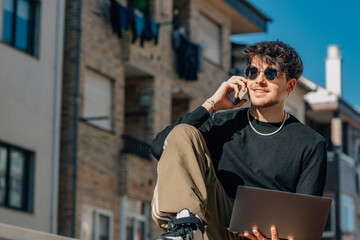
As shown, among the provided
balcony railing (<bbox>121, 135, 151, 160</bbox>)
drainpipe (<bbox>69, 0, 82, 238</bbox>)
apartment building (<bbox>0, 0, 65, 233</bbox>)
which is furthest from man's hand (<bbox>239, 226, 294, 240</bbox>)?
balcony railing (<bbox>121, 135, 151, 160</bbox>)

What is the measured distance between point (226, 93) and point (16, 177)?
51.2 feet

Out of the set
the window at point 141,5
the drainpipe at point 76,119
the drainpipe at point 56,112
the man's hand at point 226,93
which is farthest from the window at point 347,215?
the man's hand at point 226,93

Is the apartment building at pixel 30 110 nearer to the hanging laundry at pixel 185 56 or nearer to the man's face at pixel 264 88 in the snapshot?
the hanging laundry at pixel 185 56

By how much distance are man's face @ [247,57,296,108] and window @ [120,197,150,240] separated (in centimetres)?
1998

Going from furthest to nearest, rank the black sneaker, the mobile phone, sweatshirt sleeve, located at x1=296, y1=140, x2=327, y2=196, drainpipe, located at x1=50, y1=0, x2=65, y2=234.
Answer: drainpipe, located at x1=50, y1=0, x2=65, y2=234, the mobile phone, sweatshirt sleeve, located at x1=296, y1=140, x2=327, y2=196, the black sneaker

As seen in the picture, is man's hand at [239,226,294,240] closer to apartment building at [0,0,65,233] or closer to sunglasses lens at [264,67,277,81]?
sunglasses lens at [264,67,277,81]

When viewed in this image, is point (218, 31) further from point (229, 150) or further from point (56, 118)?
point (229, 150)

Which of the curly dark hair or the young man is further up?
the curly dark hair

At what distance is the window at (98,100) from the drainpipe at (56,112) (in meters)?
1.27

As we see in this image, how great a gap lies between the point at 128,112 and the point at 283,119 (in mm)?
22488

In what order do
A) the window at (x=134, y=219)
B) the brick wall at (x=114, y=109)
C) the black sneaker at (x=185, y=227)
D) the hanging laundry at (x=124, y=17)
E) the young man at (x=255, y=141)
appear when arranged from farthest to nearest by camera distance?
the window at (x=134, y=219) < the hanging laundry at (x=124, y=17) < the brick wall at (x=114, y=109) < the young man at (x=255, y=141) < the black sneaker at (x=185, y=227)

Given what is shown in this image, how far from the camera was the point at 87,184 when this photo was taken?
25.1 m

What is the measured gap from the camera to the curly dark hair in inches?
286

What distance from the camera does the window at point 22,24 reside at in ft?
74.2
